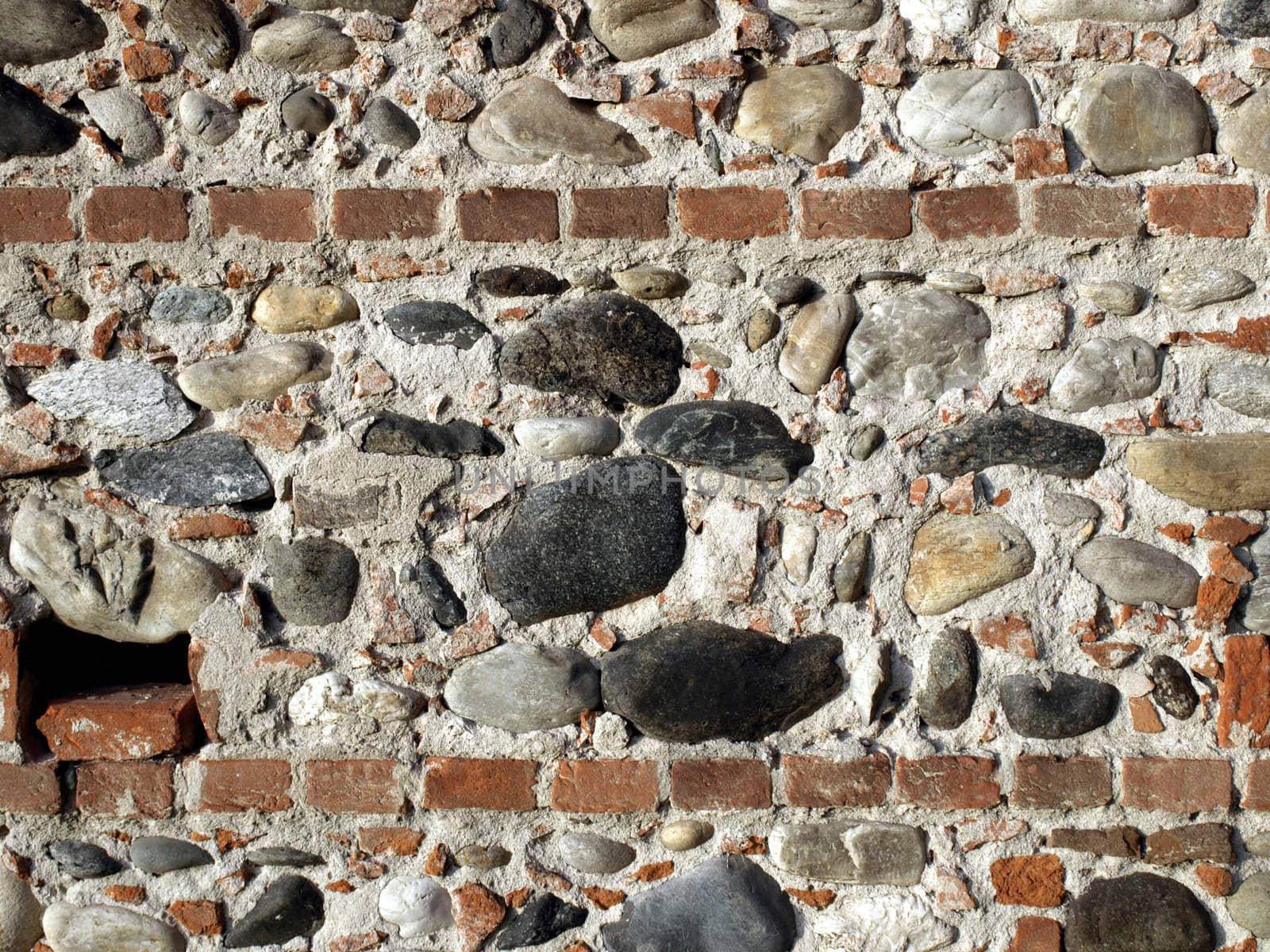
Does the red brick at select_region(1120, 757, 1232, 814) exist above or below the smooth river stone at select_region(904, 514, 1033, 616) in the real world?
below

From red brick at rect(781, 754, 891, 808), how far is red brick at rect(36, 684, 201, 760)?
87cm

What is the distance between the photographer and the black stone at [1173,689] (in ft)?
4.86

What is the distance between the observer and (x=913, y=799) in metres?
1.49

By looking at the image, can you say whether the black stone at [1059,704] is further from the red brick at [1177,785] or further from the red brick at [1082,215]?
the red brick at [1082,215]

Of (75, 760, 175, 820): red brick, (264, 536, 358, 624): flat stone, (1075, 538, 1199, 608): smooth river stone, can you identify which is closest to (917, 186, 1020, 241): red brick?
(1075, 538, 1199, 608): smooth river stone

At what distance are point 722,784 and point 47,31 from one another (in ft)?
4.65

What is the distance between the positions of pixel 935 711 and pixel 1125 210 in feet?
2.49

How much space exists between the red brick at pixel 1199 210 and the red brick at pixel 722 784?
0.95 metres

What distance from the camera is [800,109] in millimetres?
1485

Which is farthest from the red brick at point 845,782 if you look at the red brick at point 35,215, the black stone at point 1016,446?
the red brick at point 35,215

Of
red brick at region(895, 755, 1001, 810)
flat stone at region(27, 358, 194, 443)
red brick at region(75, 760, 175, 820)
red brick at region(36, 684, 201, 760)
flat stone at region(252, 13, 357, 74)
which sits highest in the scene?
flat stone at region(252, 13, 357, 74)

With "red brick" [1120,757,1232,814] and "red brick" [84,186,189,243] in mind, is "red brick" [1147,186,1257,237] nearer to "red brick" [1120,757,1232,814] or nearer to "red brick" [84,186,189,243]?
"red brick" [1120,757,1232,814]

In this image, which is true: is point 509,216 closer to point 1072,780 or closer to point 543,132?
point 543,132

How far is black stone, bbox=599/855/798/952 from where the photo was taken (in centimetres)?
148
